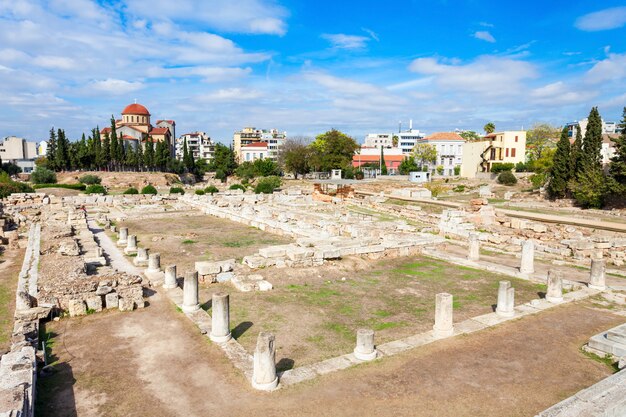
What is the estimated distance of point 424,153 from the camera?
83812 mm

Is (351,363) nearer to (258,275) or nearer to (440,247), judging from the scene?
(258,275)

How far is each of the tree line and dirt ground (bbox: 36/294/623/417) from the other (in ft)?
94.4

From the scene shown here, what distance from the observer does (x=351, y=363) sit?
745 centimetres

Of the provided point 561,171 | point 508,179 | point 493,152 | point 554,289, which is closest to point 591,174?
point 561,171

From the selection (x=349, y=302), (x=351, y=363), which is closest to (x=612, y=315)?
(x=349, y=302)

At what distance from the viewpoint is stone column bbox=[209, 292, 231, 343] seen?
8.30m

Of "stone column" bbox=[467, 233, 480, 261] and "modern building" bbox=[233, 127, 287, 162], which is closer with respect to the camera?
"stone column" bbox=[467, 233, 480, 261]

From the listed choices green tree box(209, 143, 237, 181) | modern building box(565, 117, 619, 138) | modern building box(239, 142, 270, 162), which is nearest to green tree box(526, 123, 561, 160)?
modern building box(565, 117, 619, 138)

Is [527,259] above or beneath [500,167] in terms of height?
beneath

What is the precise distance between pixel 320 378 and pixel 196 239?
1420 cm

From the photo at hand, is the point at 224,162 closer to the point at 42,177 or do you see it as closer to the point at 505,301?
the point at 42,177

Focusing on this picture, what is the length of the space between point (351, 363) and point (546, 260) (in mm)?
12476

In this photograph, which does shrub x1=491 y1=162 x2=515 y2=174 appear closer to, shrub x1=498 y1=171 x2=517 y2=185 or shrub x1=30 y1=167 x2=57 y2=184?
shrub x1=498 y1=171 x2=517 y2=185

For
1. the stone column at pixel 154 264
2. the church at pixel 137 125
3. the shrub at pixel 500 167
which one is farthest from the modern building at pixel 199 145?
the stone column at pixel 154 264
